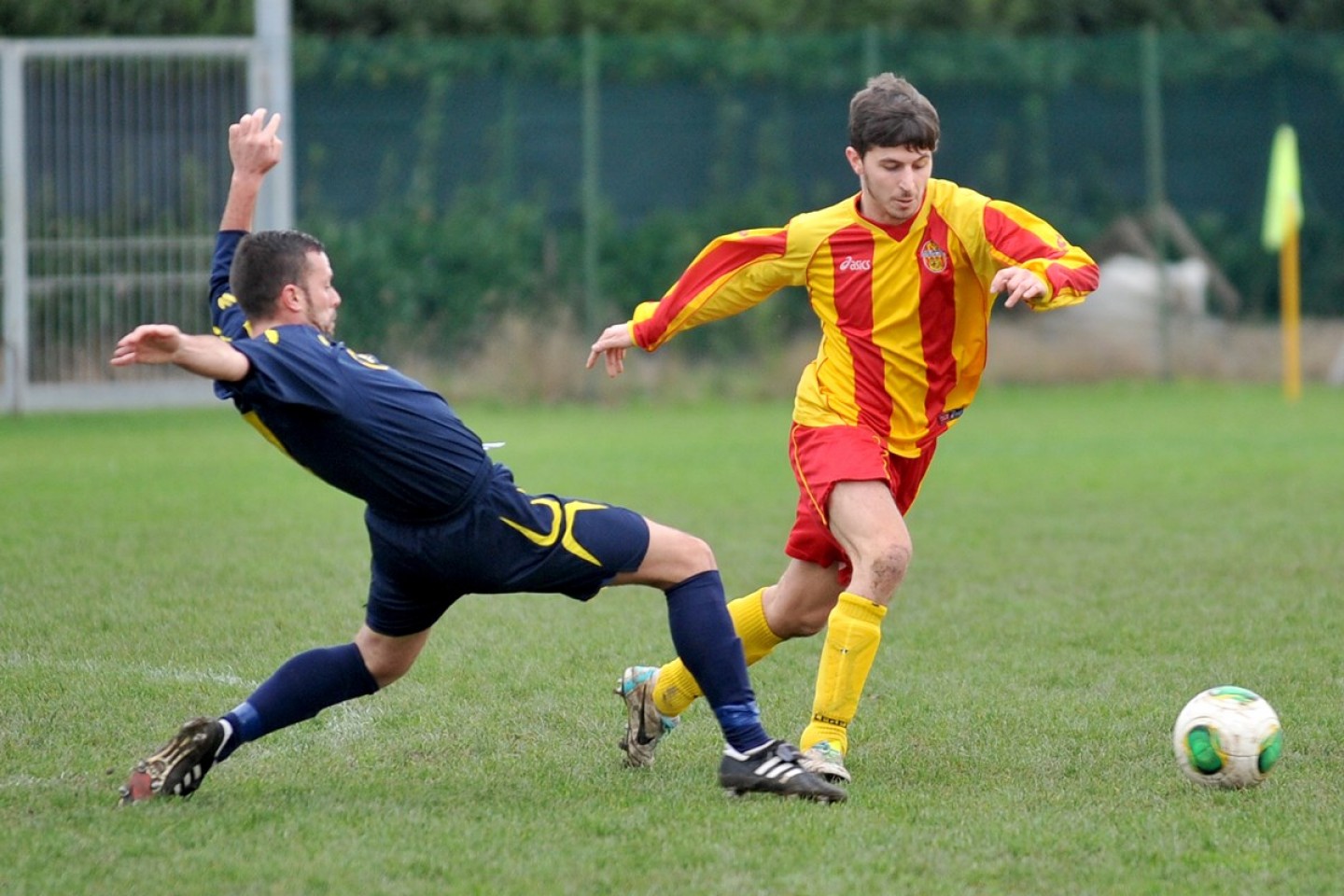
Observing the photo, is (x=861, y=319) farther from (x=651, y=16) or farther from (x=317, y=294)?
(x=651, y=16)

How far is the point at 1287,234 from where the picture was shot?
17047 millimetres

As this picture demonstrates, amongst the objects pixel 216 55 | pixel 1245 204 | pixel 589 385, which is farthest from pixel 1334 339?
pixel 216 55

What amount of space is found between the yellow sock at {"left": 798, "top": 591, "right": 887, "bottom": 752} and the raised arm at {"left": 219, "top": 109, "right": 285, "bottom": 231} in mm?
1856

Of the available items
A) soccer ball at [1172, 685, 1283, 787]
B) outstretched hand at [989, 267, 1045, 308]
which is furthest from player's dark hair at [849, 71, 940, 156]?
soccer ball at [1172, 685, 1283, 787]

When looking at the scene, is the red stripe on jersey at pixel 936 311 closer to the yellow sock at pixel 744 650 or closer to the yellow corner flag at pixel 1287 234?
the yellow sock at pixel 744 650

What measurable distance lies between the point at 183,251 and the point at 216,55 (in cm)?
179

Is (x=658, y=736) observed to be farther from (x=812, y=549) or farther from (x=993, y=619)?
(x=993, y=619)

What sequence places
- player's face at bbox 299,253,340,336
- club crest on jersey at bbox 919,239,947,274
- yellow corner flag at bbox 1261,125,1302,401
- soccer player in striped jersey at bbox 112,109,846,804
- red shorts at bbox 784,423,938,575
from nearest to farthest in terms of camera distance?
soccer player in striped jersey at bbox 112,109,846,804 → player's face at bbox 299,253,340,336 → red shorts at bbox 784,423,938,575 → club crest on jersey at bbox 919,239,947,274 → yellow corner flag at bbox 1261,125,1302,401

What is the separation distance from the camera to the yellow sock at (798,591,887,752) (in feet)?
→ 15.9

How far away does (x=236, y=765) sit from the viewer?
4.98 meters

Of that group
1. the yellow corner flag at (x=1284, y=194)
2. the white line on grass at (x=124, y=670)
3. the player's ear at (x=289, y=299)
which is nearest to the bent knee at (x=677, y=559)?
the player's ear at (x=289, y=299)

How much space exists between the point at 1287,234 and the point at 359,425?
14403 millimetres

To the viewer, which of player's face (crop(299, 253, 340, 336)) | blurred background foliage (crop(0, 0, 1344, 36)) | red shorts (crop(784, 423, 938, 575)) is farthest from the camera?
blurred background foliage (crop(0, 0, 1344, 36))

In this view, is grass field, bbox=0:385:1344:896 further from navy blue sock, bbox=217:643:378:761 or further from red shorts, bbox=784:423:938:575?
red shorts, bbox=784:423:938:575
